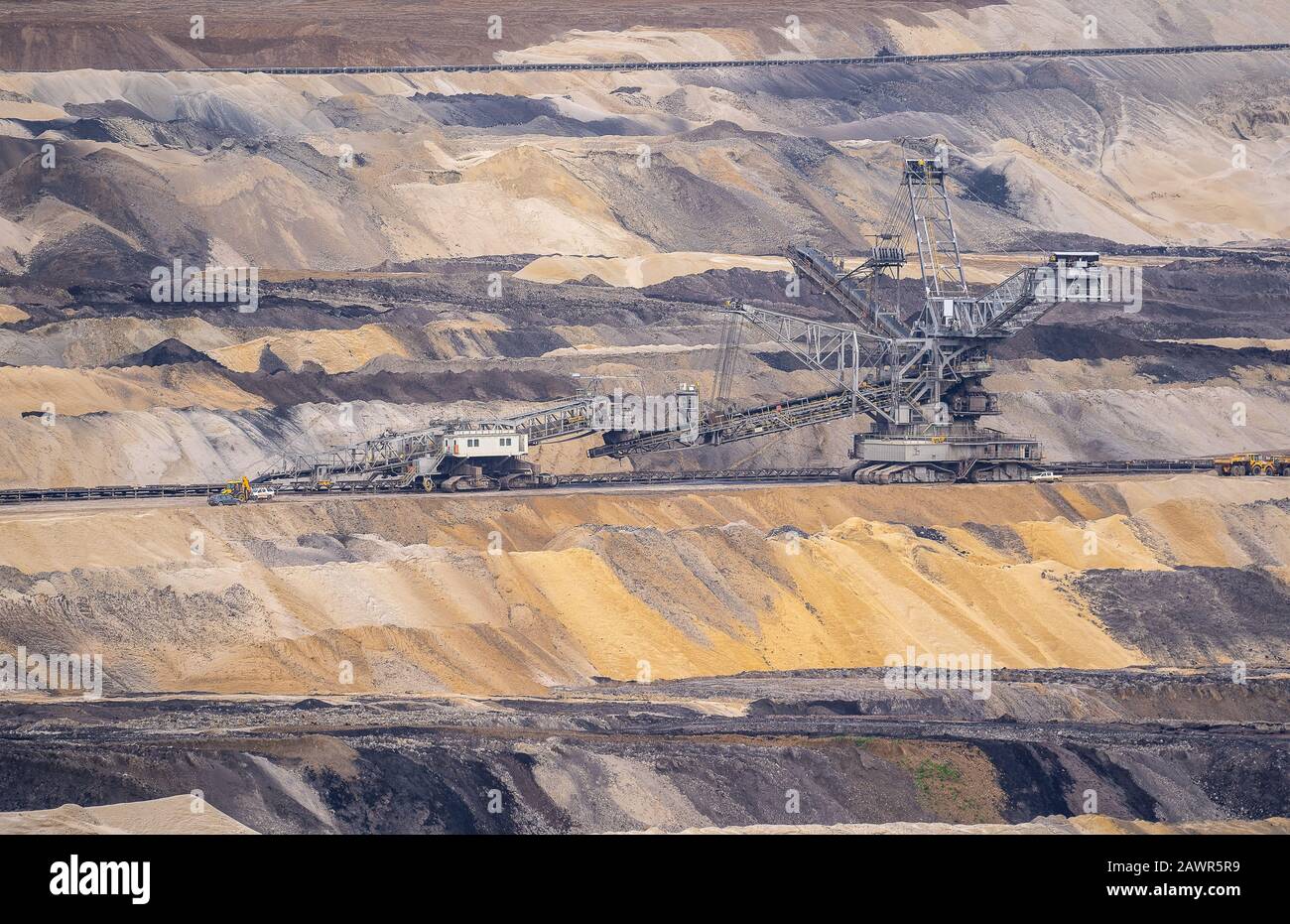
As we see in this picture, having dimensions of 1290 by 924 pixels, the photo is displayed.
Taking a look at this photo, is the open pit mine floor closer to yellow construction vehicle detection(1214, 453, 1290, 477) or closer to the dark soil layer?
the dark soil layer

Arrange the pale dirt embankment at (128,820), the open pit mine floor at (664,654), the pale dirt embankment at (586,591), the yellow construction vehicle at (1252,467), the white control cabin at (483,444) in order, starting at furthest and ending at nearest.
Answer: the yellow construction vehicle at (1252,467) → the white control cabin at (483,444) → the pale dirt embankment at (586,591) → the open pit mine floor at (664,654) → the pale dirt embankment at (128,820)

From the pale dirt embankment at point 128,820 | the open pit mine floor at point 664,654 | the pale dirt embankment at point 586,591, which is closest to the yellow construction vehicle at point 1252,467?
the open pit mine floor at point 664,654

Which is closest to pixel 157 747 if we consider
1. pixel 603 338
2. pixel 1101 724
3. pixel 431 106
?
pixel 1101 724

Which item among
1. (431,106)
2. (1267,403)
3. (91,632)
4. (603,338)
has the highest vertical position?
(431,106)

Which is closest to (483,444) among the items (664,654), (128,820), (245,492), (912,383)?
(245,492)

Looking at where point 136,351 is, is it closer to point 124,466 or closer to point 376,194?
point 124,466

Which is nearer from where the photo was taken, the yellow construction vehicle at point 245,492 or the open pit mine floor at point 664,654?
the open pit mine floor at point 664,654

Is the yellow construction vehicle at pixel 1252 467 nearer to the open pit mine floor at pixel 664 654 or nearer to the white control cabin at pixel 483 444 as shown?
the open pit mine floor at pixel 664 654

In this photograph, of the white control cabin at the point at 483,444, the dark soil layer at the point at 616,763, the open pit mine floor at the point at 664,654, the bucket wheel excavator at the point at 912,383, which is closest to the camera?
the dark soil layer at the point at 616,763

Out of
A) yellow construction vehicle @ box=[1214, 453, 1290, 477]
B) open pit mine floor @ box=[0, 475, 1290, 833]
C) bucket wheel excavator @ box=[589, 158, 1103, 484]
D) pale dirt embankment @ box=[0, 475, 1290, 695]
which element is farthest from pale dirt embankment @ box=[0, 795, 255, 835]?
yellow construction vehicle @ box=[1214, 453, 1290, 477]
